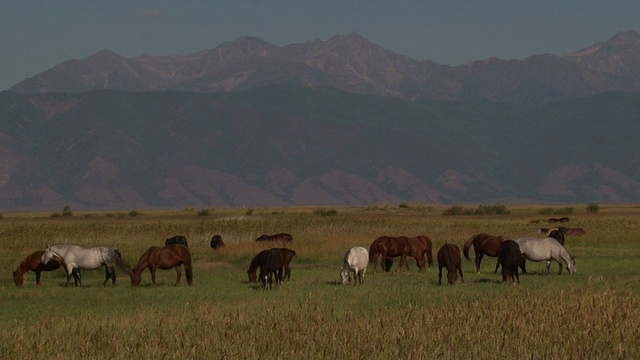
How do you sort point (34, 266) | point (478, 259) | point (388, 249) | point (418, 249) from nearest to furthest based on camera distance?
1. point (34, 266)
2. point (478, 259)
3. point (388, 249)
4. point (418, 249)

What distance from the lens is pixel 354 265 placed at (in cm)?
2986

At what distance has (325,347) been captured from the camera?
15.2 meters

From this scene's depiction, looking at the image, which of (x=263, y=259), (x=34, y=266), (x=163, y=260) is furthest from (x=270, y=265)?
(x=34, y=266)

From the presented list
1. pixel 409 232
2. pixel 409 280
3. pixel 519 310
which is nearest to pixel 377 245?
pixel 409 280

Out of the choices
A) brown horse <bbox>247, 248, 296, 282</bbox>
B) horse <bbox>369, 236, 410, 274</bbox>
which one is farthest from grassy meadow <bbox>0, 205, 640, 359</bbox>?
horse <bbox>369, 236, 410, 274</bbox>

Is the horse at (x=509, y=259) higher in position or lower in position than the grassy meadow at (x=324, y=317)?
higher

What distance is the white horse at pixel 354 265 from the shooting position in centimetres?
2973

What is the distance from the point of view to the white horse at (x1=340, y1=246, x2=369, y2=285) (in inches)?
1170

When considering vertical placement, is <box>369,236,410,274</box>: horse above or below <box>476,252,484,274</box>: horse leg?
above

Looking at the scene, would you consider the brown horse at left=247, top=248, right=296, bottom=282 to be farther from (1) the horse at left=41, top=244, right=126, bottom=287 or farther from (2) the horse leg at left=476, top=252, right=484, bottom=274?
(2) the horse leg at left=476, top=252, right=484, bottom=274

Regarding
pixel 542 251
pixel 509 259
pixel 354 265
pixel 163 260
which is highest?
pixel 542 251

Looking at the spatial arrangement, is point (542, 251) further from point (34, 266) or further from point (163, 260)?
point (34, 266)

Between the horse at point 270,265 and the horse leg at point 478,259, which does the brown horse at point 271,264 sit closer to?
the horse at point 270,265

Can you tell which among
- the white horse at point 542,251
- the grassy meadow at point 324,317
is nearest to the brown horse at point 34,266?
the grassy meadow at point 324,317
